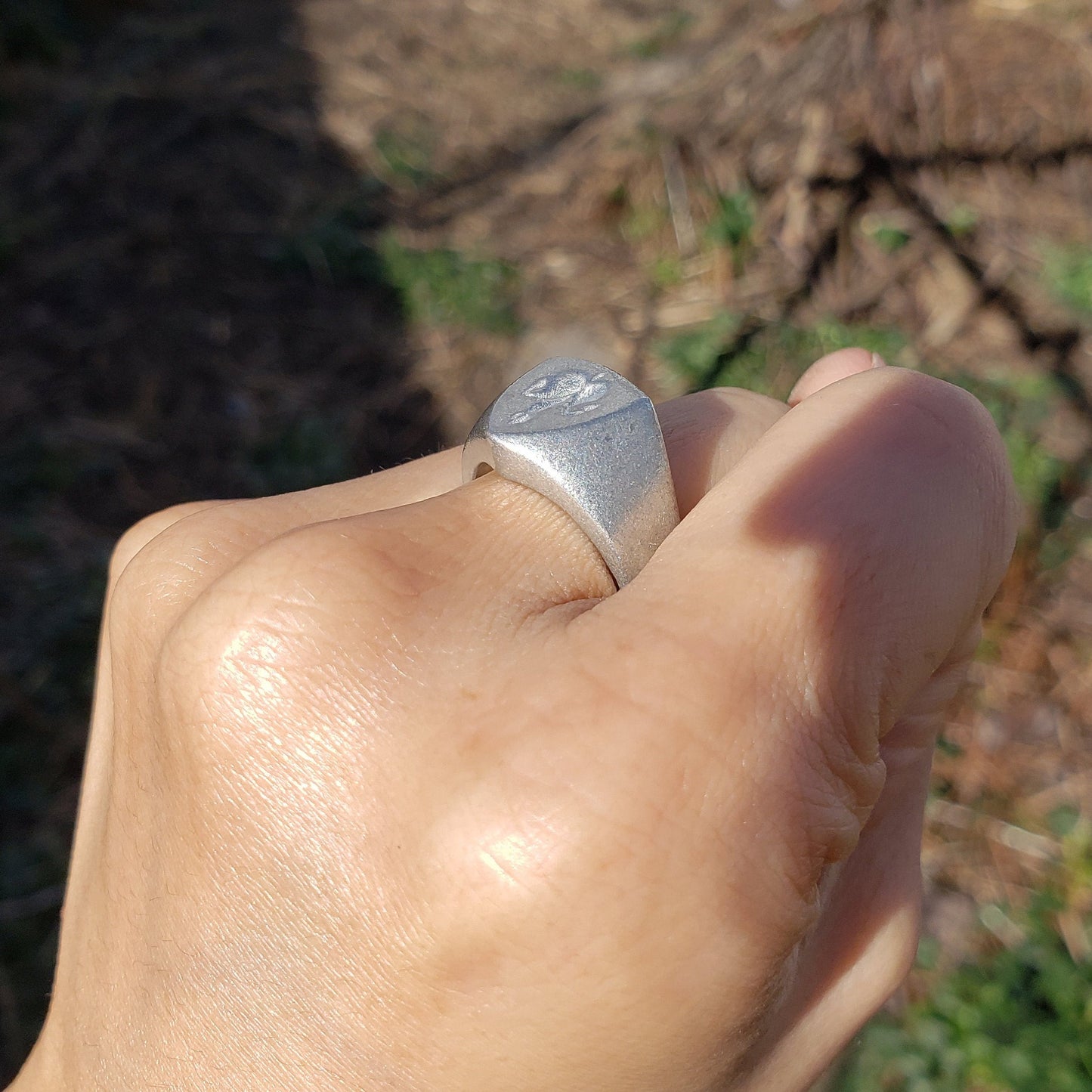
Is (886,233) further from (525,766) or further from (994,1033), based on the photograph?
(525,766)

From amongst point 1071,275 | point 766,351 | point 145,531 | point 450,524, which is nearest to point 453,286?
point 766,351

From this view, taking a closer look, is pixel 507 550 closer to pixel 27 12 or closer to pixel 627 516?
pixel 627 516

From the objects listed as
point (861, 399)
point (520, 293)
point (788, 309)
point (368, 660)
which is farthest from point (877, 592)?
point (520, 293)

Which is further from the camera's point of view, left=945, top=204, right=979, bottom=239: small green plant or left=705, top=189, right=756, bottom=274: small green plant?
left=705, top=189, right=756, bottom=274: small green plant

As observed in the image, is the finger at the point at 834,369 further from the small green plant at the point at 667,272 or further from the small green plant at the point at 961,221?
the small green plant at the point at 961,221

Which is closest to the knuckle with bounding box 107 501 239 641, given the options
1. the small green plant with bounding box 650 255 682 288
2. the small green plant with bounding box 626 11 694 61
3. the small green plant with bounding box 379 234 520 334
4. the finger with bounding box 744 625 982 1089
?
the finger with bounding box 744 625 982 1089

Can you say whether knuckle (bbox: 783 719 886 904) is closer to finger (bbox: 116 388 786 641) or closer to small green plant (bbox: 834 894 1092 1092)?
finger (bbox: 116 388 786 641)
